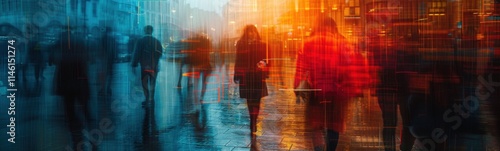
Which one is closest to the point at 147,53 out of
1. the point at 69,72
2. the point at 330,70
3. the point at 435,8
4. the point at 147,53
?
the point at 147,53

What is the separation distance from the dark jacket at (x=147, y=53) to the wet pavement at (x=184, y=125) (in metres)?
0.79

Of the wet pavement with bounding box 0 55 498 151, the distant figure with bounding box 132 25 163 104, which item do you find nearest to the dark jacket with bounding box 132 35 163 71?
the distant figure with bounding box 132 25 163 104

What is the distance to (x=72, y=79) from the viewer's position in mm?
5496

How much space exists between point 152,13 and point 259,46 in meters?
9.94

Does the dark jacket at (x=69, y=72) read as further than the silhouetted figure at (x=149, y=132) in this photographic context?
Yes

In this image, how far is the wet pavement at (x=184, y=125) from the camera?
16.2ft

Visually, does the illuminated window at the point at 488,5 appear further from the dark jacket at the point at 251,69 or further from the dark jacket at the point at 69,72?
the dark jacket at the point at 69,72

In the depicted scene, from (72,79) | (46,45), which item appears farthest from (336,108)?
(46,45)

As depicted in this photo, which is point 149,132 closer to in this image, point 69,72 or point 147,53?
point 69,72

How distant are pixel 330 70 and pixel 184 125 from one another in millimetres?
2691

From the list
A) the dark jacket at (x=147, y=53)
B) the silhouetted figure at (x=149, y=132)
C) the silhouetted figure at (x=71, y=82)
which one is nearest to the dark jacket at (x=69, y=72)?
the silhouetted figure at (x=71, y=82)

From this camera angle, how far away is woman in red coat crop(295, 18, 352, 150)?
4172 millimetres

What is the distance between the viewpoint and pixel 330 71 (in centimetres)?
414

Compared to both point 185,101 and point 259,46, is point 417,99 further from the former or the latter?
point 185,101
